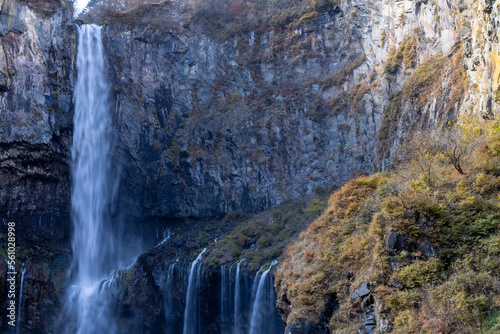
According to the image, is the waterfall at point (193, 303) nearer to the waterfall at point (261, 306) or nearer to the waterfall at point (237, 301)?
the waterfall at point (237, 301)

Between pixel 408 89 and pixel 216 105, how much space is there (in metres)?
17.5

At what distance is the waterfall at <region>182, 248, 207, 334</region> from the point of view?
2552 centimetres

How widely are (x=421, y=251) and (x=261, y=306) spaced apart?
14.7m

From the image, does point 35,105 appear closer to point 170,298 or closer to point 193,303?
point 170,298

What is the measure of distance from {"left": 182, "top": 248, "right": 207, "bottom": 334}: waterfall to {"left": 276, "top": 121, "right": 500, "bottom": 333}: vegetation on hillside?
13.3m

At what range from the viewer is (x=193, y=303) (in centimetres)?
2580

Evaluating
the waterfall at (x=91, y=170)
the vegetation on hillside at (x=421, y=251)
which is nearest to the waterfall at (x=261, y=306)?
the vegetation on hillside at (x=421, y=251)

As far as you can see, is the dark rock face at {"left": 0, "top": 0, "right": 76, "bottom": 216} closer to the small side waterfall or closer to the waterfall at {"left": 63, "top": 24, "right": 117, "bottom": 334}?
the waterfall at {"left": 63, "top": 24, "right": 117, "bottom": 334}

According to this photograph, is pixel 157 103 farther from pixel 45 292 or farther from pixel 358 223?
pixel 358 223

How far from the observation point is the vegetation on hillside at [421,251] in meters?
7.97

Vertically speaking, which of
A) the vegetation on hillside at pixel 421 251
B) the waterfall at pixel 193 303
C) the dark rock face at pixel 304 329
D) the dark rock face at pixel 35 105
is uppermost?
the dark rock face at pixel 35 105

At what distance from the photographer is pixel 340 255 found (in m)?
11.8

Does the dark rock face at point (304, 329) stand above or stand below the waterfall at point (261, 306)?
above

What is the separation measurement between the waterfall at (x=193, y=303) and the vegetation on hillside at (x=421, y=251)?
13.3 metres
